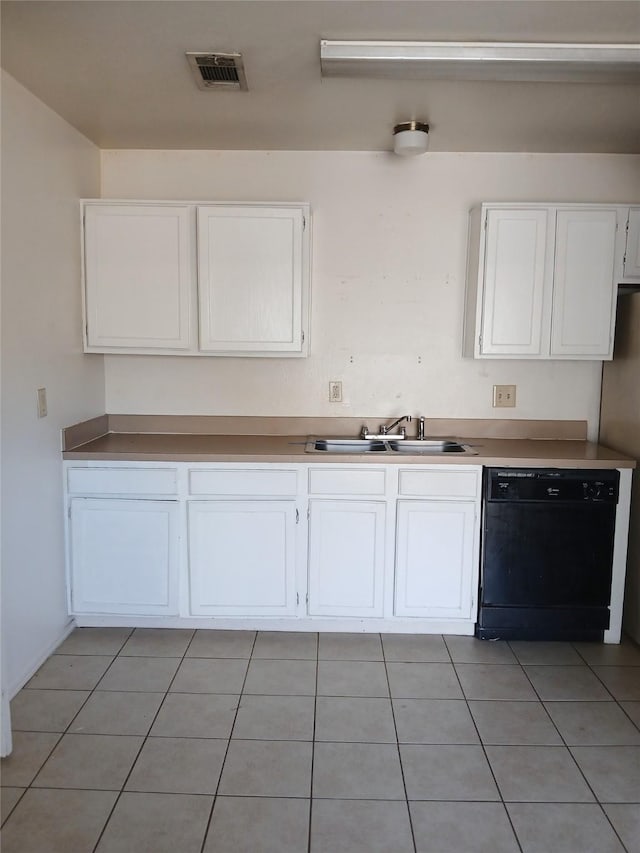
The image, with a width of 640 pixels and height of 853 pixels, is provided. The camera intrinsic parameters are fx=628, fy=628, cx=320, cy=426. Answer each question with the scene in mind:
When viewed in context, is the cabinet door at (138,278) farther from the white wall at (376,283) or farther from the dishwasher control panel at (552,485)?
the dishwasher control panel at (552,485)

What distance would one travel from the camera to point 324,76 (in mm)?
2230

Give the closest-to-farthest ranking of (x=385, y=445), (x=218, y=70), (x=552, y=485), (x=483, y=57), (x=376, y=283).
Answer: (x=483, y=57), (x=218, y=70), (x=552, y=485), (x=385, y=445), (x=376, y=283)

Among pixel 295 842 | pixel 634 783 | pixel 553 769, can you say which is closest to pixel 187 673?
pixel 295 842

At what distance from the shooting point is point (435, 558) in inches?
113

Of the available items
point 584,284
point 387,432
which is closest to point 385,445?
point 387,432

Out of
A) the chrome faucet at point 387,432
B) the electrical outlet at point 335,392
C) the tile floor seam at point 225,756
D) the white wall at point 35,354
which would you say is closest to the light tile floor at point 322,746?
the tile floor seam at point 225,756

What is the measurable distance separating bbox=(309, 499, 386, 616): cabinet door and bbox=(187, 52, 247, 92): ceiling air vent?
68.8 inches

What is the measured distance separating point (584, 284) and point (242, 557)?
2.08 metres

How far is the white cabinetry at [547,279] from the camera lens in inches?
118

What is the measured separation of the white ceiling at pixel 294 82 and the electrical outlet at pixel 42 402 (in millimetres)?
1205

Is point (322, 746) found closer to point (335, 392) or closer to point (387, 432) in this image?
point (387, 432)

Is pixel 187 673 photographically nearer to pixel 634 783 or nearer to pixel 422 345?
pixel 634 783

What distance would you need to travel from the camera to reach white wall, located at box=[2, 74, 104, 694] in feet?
7.81

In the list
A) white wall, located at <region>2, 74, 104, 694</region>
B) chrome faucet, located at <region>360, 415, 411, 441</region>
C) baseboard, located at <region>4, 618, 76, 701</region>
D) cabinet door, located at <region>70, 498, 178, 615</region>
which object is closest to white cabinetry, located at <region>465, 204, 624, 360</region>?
chrome faucet, located at <region>360, 415, 411, 441</region>
